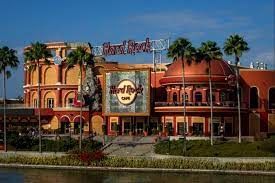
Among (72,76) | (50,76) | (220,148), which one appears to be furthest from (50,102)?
(220,148)

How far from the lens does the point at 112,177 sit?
63219 mm

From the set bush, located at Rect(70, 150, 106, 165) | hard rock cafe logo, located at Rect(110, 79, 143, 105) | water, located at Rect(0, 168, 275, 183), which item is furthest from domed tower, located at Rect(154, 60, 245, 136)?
water, located at Rect(0, 168, 275, 183)

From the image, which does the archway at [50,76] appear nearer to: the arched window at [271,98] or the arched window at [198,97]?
the arched window at [198,97]

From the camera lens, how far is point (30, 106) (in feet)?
389

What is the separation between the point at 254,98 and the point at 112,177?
46.2 metres

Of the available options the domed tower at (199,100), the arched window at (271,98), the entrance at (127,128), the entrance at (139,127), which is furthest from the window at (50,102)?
the arched window at (271,98)

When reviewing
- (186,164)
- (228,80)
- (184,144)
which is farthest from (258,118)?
(186,164)

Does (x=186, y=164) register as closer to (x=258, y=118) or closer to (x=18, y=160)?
(x=18, y=160)

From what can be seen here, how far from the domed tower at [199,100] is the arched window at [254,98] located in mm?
4729

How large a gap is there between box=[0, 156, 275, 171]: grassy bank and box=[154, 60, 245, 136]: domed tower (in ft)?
79.9

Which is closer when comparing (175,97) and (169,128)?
(169,128)

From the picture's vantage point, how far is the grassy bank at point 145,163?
66312mm

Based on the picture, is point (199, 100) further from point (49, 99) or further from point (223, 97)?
point (49, 99)

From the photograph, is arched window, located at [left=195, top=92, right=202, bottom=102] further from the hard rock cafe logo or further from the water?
the water
